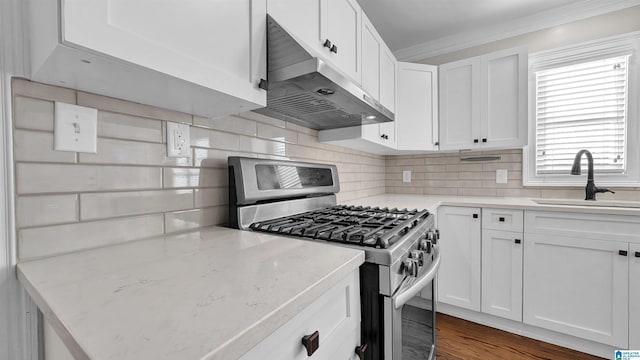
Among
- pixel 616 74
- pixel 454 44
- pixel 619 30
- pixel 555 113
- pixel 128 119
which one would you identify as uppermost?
pixel 454 44

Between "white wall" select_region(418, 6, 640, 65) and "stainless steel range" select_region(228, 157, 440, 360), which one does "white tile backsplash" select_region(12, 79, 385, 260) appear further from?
"white wall" select_region(418, 6, 640, 65)

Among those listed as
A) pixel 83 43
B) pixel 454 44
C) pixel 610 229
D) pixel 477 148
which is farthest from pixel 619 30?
pixel 83 43

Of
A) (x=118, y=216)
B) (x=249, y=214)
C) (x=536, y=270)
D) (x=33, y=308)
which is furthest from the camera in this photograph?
(x=536, y=270)

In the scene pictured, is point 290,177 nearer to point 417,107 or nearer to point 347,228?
point 347,228

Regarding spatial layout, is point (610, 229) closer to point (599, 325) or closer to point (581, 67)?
point (599, 325)

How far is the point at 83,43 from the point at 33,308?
628 millimetres

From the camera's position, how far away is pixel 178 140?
0.95 m

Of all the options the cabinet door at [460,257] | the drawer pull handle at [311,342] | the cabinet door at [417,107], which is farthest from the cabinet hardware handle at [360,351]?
the cabinet door at [417,107]

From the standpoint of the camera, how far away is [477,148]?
2268 millimetres

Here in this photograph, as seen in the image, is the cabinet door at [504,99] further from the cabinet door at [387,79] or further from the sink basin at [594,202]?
the cabinet door at [387,79]

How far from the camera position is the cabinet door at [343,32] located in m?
1.24

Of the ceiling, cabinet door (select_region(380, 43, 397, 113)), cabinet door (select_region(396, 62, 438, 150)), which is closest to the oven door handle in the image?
cabinet door (select_region(380, 43, 397, 113))

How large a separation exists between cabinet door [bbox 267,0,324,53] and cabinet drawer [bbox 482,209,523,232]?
5.50 ft

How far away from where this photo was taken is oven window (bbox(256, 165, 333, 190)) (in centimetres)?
119
